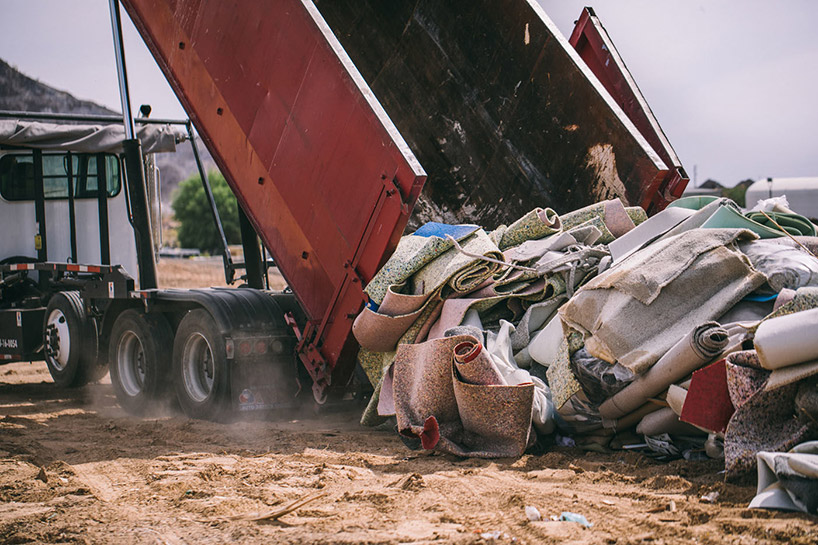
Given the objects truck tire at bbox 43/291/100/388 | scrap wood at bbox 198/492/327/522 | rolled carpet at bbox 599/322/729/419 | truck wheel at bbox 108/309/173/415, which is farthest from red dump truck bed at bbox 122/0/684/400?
truck tire at bbox 43/291/100/388

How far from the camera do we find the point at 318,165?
17.9ft

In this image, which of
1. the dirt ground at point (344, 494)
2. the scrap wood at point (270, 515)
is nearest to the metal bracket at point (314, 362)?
the dirt ground at point (344, 494)

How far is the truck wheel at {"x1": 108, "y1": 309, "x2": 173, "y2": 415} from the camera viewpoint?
6727 mm

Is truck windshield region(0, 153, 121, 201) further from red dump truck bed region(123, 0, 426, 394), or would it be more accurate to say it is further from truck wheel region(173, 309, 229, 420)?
truck wheel region(173, 309, 229, 420)

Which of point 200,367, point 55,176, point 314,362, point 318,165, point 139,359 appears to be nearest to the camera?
point 318,165

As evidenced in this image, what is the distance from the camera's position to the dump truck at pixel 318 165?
5336 mm

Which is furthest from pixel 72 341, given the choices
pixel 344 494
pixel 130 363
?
pixel 344 494

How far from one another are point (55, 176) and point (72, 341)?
1888mm

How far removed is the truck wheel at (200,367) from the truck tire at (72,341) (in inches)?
64.6

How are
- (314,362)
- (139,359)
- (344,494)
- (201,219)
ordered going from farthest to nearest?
(201,219) → (139,359) → (314,362) → (344,494)

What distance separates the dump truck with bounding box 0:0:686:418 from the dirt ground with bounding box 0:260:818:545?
0.88 meters

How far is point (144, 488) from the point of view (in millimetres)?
4195

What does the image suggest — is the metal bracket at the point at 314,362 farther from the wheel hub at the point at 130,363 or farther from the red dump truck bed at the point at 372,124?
the wheel hub at the point at 130,363

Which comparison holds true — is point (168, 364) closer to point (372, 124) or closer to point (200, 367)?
point (200, 367)
